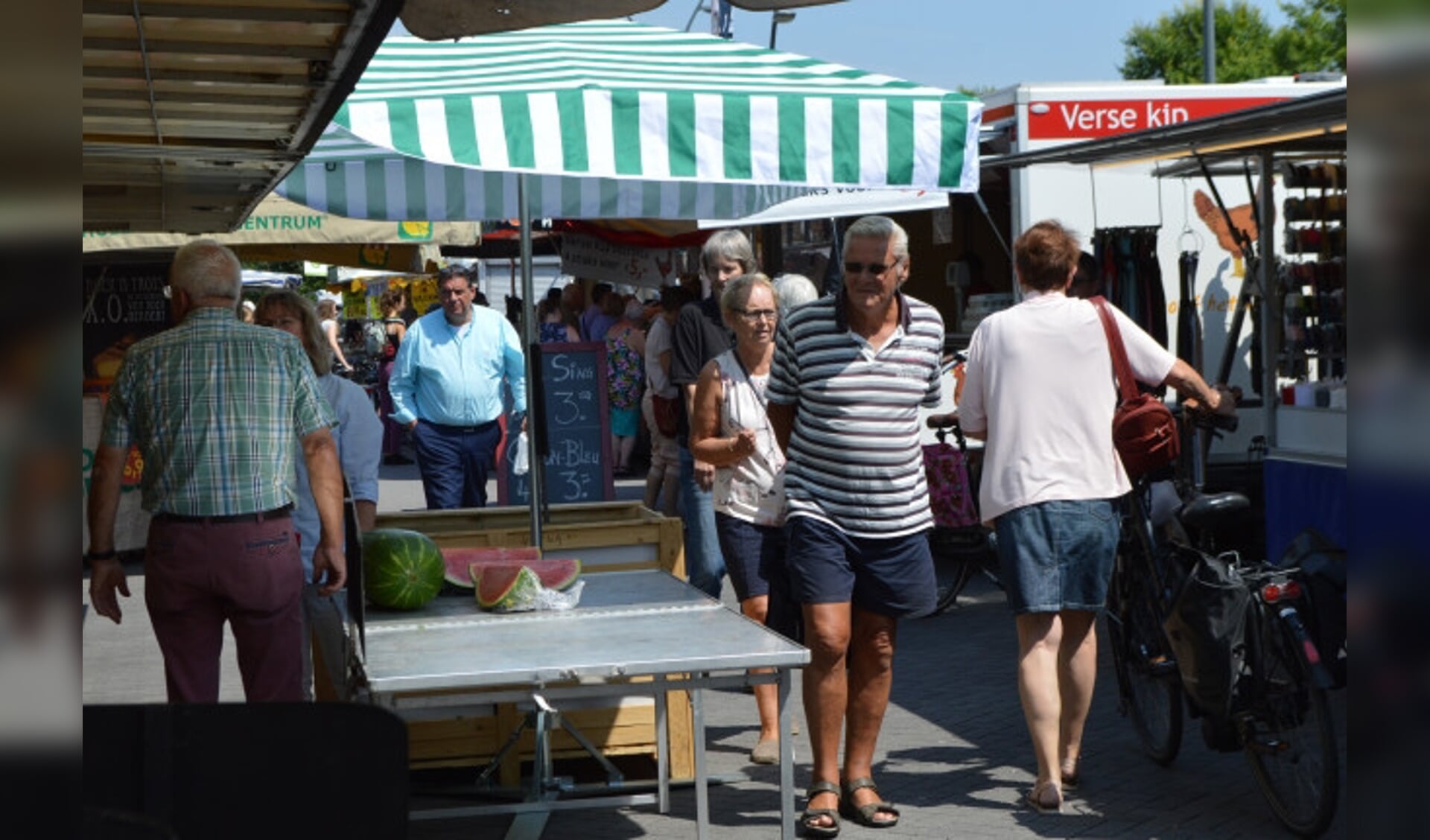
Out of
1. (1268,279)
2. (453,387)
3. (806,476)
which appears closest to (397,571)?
(806,476)

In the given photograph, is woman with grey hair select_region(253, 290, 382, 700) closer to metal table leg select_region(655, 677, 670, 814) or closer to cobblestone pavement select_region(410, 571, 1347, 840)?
cobblestone pavement select_region(410, 571, 1347, 840)

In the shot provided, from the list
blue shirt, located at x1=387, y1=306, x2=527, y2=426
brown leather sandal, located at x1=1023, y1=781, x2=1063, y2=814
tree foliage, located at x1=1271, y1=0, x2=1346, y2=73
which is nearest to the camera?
brown leather sandal, located at x1=1023, y1=781, x2=1063, y2=814

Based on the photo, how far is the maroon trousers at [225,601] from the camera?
545cm

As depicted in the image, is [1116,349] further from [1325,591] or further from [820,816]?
[820,816]

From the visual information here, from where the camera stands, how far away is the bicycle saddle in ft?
21.2

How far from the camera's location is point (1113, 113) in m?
13.5

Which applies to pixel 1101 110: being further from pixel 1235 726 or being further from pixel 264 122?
pixel 264 122

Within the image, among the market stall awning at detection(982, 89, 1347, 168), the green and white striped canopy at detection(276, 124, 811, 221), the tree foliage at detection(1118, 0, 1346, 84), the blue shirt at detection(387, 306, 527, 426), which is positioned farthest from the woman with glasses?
the tree foliage at detection(1118, 0, 1346, 84)

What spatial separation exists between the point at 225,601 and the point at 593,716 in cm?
180

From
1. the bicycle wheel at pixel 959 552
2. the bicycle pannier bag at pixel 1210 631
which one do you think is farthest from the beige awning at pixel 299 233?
the bicycle pannier bag at pixel 1210 631

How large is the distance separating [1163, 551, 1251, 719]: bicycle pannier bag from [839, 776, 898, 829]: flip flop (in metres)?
1.16

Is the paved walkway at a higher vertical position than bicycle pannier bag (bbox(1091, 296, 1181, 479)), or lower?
lower

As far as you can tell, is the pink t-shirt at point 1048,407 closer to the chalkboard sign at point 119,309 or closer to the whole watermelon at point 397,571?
the whole watermelon at point 397,571

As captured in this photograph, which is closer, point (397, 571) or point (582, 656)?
point (582, 656)
